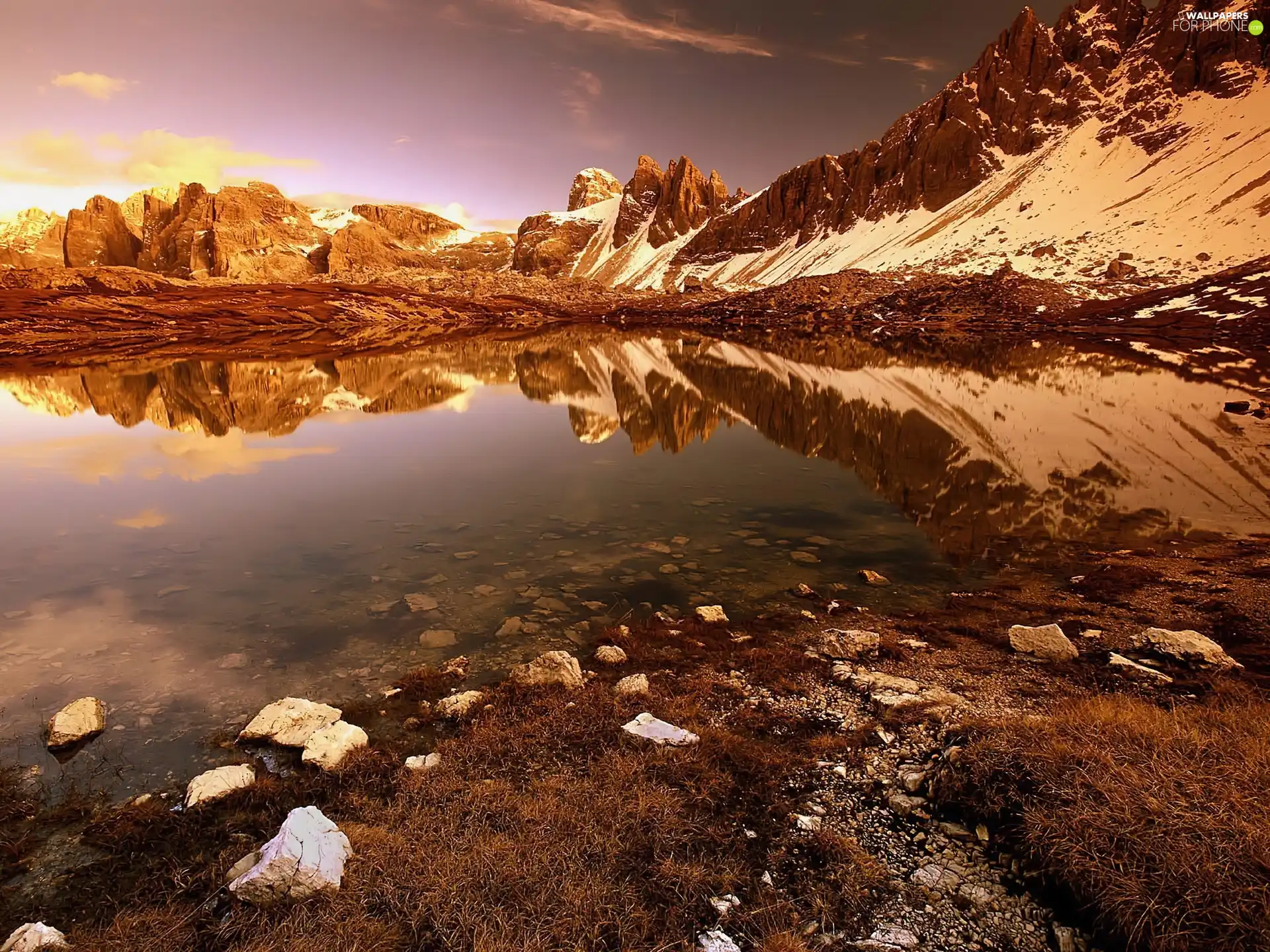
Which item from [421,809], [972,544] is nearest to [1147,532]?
[972,544]

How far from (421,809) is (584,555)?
9.81m

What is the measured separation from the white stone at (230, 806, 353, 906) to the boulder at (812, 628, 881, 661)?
8.92 metres

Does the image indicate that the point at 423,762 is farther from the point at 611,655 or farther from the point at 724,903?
the point at 724,903

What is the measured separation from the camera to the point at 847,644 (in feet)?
38.0

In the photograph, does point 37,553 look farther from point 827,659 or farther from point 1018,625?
point 1018,625

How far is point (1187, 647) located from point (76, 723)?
63.1ft

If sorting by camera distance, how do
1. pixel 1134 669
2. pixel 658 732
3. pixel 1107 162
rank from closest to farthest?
pixel 658 732
pixel 1134 669
pixel 1107 162

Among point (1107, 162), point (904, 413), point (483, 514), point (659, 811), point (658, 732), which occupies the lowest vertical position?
point (483, 514)

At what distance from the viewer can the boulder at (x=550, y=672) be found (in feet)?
33.6

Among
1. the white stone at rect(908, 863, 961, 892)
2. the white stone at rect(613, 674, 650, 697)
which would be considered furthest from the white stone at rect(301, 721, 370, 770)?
the white stone at rect(908, 863, 961, 892)

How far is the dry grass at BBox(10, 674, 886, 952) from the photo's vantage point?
17.2ft

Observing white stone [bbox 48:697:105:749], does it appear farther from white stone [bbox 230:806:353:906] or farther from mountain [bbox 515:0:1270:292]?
mountain [bbox 515:0:1270:292]

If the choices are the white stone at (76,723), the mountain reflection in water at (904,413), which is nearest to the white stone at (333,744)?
the white stone at (76,723)

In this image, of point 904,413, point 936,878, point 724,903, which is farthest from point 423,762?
point 904,413
